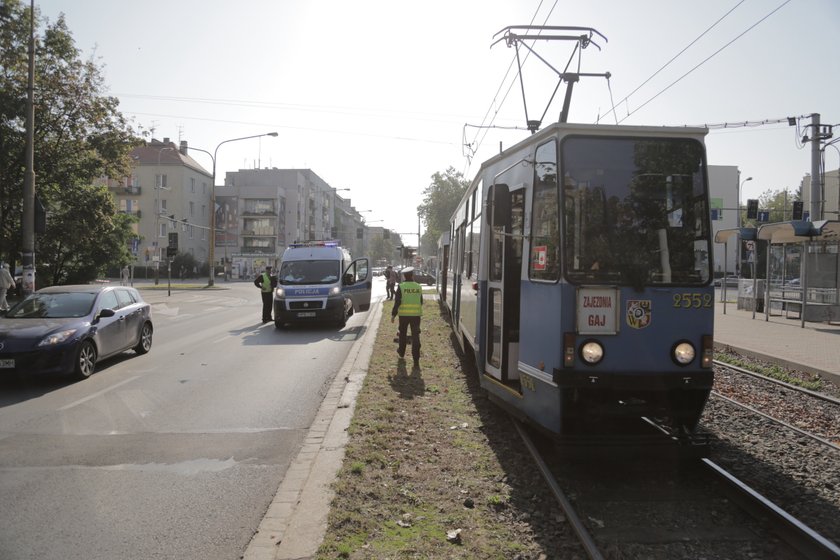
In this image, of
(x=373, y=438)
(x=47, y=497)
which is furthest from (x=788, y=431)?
(x=47, y=497)

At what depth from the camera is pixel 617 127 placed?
17.4 ft

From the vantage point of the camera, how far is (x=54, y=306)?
33.5ft

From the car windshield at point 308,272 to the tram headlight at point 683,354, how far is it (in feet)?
44.7

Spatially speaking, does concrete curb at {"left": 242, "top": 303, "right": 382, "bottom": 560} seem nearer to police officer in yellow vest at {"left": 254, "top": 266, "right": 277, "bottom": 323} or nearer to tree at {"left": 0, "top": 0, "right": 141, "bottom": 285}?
police officer in yellow vest at {"left": 254, "top": 266, "right": 277, "bottom": 323}

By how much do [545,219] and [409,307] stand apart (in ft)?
19.3

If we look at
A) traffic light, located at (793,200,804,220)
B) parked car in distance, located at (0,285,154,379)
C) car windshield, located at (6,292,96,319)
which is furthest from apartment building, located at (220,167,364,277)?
car windshield, located at (6,292,96,319)

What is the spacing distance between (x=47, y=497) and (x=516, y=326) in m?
4.50

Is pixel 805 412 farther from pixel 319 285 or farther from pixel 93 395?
pixel 319 285

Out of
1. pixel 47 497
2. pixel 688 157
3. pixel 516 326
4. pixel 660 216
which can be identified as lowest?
pixel 47 497

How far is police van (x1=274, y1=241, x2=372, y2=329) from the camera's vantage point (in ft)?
55.4

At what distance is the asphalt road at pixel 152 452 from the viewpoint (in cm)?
412

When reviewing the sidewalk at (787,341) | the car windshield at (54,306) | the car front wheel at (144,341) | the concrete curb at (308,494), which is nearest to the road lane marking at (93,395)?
the car windshield at (54,306)

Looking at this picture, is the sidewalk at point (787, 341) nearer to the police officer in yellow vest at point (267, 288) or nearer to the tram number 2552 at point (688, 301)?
the tram number 2552 at point (688, 301)

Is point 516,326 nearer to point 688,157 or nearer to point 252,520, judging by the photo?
point 688,157
